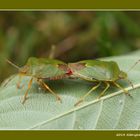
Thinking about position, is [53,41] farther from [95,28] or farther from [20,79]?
[20,79]

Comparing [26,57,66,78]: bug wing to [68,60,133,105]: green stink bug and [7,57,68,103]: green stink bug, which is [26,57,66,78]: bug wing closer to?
[7,57,68,103]: green stink bug

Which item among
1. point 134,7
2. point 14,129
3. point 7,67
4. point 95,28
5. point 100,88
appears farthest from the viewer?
point 95,28

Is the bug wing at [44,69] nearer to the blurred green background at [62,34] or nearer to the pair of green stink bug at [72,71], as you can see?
the pair of green stink bug at [72,71]

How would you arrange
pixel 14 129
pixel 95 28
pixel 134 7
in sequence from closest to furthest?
pixel 14 129 < pixel 134 7 < pixel 95 28

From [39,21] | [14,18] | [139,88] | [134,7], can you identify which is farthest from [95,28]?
[139,88]

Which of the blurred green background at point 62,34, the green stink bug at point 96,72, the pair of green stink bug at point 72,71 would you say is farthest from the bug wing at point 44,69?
the blurred green background at point 62,34
